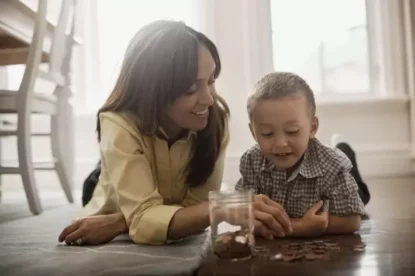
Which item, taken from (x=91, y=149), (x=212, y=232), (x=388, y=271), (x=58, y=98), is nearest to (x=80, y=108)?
(x=91, y=149)

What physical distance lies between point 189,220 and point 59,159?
1.52m

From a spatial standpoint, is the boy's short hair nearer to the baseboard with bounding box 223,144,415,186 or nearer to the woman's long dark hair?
the woman's long dark hair

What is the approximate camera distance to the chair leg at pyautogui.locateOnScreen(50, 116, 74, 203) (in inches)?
99.0

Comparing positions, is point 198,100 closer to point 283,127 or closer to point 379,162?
point 283,127

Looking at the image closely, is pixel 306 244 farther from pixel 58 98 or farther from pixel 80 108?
pixel 80 108

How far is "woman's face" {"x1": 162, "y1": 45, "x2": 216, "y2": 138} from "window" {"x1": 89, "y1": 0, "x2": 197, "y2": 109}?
2175 millimetres

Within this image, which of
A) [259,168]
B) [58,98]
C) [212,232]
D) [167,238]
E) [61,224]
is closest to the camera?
[212,232]

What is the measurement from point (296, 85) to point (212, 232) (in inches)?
14.1

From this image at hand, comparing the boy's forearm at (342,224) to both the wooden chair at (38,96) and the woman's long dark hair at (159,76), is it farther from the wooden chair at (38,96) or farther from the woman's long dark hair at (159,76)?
the wooden chair at (38,96)

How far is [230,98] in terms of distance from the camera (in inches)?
125

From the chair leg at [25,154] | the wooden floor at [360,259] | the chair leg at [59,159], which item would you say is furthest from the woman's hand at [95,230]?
the chair leg at [59,159]

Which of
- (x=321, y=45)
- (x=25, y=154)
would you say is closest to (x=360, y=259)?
(x=25, y=154)

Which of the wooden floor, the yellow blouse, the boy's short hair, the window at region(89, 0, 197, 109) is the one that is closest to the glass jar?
the wooden floor

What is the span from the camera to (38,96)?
2238mm
